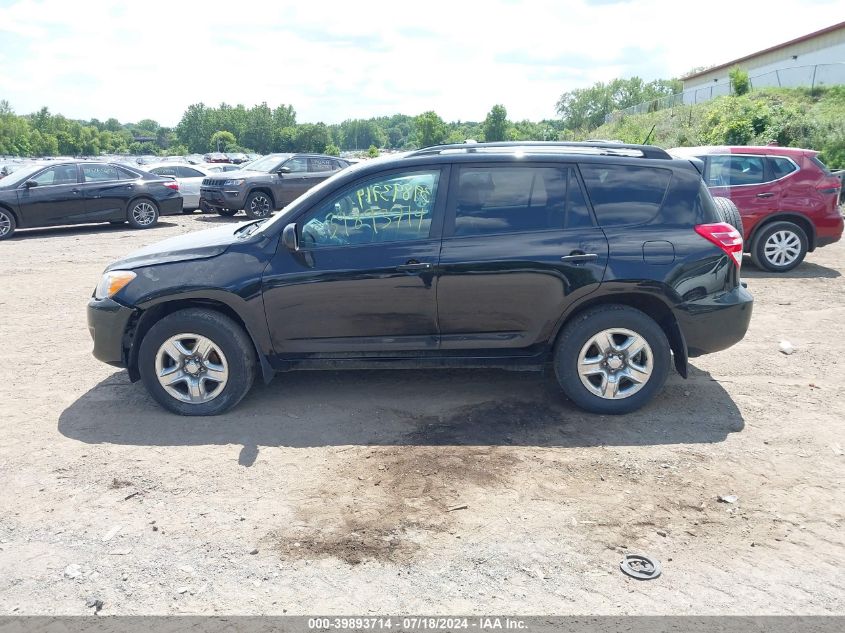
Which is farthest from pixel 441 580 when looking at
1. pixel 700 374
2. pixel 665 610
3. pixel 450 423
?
pixel 700 374

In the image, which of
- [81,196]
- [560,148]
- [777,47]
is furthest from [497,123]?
[560,148]

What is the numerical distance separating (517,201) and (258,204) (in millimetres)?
13894

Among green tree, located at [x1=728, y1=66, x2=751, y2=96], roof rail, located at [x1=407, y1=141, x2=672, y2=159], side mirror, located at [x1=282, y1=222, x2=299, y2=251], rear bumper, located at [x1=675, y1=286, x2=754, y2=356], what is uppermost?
green tree, located at [x1=728, y1=66, x2=751, y2=96]

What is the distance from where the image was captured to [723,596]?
129 inches

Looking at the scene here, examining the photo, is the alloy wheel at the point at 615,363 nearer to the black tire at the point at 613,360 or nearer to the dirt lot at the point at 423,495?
the black tire at the point at 613,360

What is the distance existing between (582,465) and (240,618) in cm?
229

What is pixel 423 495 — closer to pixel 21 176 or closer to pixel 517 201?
pixel 517 201

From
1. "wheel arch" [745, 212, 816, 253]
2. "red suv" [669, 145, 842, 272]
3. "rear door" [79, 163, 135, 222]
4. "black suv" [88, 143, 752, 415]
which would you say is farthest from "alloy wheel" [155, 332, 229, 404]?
"rear door" [79, 163, 135, 222]

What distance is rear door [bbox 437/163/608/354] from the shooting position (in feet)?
16.7

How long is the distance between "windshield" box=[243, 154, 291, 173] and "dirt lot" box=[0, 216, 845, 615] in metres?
12.5

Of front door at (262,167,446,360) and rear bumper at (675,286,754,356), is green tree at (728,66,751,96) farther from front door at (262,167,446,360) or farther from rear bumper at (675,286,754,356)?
front door at (262,167,446,360)

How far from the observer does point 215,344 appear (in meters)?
5.22

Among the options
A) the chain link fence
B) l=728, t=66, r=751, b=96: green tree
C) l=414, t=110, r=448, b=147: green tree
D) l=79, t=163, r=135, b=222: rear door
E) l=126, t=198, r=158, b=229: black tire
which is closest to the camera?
l=79, t=163, r=135, b=222: rear door

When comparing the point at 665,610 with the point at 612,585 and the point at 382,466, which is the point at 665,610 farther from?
the point at 382,466
